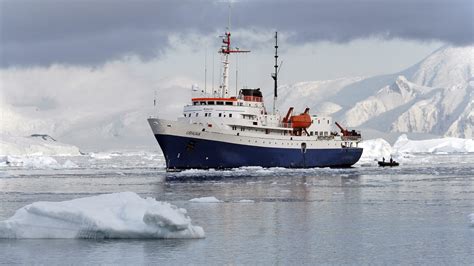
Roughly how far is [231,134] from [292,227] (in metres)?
36.9

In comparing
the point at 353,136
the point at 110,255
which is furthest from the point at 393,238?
the point at 353,136

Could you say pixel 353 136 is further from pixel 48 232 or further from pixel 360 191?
pixel 48 232

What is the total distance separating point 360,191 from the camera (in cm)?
3909

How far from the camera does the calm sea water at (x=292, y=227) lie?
1906cm

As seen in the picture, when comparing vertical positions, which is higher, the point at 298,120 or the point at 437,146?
the point at 298,120

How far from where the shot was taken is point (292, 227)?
24453 millimetres

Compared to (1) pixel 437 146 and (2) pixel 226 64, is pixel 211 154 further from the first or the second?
(1) pixel 437 146

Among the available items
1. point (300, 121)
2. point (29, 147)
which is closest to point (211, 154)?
point (300, 121)

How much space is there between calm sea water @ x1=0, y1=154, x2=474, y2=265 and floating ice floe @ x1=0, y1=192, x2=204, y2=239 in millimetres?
334

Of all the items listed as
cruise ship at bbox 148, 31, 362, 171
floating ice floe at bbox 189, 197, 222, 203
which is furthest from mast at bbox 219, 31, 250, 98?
floating ice floe at bbox 189, 197, 222, 203

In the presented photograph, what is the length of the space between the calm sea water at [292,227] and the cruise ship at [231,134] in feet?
56.4

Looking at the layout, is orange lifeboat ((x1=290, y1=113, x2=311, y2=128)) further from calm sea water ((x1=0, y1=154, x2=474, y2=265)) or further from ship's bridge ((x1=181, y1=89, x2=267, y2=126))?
calm sea water ((x1=0, y1=154, x2=474, y2=265))

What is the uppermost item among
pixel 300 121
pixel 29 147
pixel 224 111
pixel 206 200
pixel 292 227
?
pixel 224 111

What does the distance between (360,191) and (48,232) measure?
20706 millimetres
